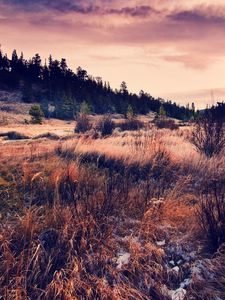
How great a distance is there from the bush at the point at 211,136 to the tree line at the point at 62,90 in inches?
1789

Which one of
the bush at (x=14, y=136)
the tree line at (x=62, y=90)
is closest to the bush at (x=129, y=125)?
the bush at (x=14, y=136)

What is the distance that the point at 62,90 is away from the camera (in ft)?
218

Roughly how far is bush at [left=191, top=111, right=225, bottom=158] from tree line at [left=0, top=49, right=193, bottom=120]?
45439 mm

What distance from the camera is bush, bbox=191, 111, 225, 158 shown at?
9289 mm

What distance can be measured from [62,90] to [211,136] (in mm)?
59443

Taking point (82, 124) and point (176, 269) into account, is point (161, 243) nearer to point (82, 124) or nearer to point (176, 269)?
point (176, 269)

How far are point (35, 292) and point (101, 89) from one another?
7607cm

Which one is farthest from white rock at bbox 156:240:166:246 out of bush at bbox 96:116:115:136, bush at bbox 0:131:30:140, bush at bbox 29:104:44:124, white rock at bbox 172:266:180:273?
bush at bbox 29:104:44:124

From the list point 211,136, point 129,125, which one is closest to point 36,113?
point 129,125

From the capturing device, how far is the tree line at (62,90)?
6216 centimetres

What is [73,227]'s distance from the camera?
3959mm

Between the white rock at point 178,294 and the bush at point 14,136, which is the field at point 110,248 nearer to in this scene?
the white rock at point 178,294

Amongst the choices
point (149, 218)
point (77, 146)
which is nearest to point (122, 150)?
point (77, 146)

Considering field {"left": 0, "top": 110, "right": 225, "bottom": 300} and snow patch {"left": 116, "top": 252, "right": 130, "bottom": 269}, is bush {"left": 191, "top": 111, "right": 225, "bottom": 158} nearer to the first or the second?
field {"left": 0, "top": 110, "right": 225, "bottom": 300}
